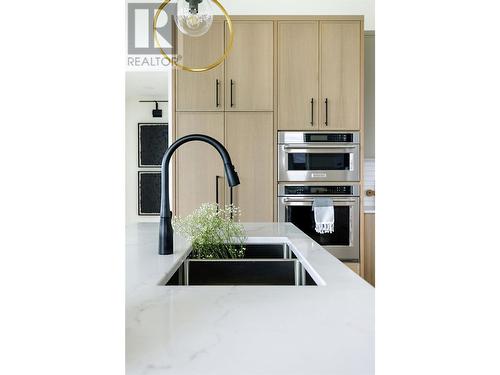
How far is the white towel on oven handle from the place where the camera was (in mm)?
3139

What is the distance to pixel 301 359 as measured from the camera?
18.0 inches

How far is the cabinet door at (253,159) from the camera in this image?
319cm

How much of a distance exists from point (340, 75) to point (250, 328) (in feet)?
9.70

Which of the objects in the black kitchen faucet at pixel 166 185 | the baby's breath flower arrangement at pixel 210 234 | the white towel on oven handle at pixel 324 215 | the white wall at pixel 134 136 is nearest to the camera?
the black kitchen faucet at pixel 166 185

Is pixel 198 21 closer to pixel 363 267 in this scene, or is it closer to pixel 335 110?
pixel 335 110

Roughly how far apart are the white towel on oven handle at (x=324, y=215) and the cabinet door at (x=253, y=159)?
14.1 inches

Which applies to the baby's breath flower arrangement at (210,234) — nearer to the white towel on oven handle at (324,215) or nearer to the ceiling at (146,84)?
the white towel on oven handle at (324,215)

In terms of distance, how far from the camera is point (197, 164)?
3.20m

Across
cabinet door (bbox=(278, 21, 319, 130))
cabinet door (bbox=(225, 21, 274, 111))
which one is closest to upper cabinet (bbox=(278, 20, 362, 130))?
cabinet door (bbox=(278, 21, 319, 130))

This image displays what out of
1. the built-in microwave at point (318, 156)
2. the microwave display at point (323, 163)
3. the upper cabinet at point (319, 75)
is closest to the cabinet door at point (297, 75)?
→ the upper cabinet at point (319, 75)
